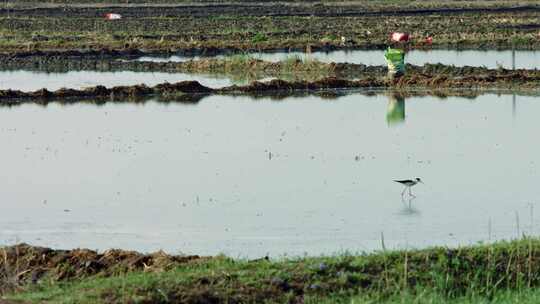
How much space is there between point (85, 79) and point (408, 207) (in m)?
14.4

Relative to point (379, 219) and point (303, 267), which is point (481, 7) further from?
point (303, 267)

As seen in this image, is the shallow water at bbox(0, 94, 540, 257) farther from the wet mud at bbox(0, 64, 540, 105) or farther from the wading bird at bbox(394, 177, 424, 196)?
the wet mud at bbox(0, 64, 540, 105)

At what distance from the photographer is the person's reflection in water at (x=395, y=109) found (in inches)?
768

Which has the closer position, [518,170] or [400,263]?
[400,263]

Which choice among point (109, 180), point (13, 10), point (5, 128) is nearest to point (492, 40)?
point (5, 128)

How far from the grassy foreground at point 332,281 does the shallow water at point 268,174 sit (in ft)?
5.92

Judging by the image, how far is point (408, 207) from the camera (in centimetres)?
1276

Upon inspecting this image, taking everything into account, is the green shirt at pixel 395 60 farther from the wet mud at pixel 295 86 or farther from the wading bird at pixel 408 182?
Answer: the wading bird at pixel 408 182

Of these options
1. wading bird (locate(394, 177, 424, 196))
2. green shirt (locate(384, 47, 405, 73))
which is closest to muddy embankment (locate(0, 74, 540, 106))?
green shirt (locate(384, 47, 405, 73))

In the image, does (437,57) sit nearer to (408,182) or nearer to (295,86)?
(295,86)

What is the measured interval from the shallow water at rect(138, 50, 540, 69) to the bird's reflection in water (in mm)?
14264

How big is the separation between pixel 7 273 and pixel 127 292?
1.61m

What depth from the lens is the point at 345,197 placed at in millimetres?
13297

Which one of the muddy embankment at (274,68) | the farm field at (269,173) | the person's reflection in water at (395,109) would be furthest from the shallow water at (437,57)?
the person's reflection in water at (395,109)
